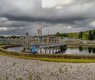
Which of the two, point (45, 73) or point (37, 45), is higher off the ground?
point (45, 73)

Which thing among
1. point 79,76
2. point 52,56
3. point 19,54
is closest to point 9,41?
point 19,54

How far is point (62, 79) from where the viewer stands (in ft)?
76.5

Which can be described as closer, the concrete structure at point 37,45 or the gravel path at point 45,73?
the gravel path at point 45,73

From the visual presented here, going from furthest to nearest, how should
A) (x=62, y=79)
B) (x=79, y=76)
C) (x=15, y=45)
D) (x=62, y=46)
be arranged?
(x=62, y=46), (x=15, y=45), (x=79, y=76), (x=62, y=79)

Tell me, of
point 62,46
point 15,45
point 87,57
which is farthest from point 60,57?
point 62,46

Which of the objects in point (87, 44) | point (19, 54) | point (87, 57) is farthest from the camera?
point (87, 44)

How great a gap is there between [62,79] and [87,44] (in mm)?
125997

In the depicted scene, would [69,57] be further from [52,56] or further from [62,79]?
[62,79]

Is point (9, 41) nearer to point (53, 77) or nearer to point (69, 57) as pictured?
point (69, 57)

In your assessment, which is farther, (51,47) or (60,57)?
(51,47)

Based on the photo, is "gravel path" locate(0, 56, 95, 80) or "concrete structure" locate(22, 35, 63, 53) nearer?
"gravel path" locate(0, 56, 95, 80)

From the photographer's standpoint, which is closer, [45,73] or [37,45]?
[45,73]

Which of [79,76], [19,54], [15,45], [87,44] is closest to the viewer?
[79,76]

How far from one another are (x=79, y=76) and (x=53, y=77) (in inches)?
117
